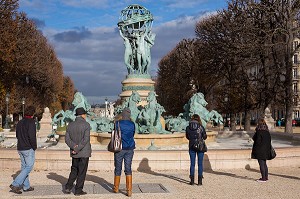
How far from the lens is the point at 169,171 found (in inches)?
509

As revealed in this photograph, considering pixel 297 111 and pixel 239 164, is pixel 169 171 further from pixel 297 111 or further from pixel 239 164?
pixel 297 111

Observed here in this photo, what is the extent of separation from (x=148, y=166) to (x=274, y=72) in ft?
69.8

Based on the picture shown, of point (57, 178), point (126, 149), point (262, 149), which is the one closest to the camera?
point (126, 149)

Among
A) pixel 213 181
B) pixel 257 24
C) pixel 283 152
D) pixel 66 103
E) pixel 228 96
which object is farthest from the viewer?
pixel 66 103

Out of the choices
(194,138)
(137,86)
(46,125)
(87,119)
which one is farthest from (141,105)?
(46,125)

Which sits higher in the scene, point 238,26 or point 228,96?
point 238,26

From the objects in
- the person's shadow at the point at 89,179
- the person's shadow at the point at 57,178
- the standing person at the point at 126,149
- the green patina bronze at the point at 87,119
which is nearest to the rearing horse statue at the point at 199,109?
the green patina bronze at the point at 87,119

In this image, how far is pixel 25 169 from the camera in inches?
375

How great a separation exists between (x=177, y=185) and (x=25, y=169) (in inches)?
136

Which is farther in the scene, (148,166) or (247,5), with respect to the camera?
(247,5)

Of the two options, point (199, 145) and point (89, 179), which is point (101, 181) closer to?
point (89, 179)

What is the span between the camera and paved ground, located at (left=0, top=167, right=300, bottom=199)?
30.9 ft

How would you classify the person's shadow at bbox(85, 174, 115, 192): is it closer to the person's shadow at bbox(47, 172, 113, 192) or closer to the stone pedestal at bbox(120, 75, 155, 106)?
the person's shadow at bbox(47, 172, 113, 192)

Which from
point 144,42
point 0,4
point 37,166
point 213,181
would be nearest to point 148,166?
point 213,181
